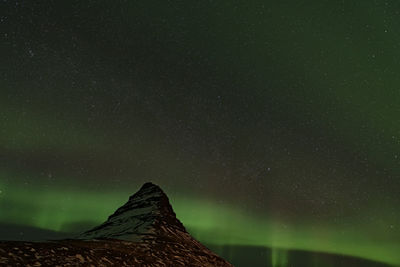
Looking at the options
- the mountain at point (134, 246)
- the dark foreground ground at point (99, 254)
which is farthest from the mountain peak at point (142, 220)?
the dark foreground ground at point (99, 254)

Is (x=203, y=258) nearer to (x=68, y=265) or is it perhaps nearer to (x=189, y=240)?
(x=189, y=240)

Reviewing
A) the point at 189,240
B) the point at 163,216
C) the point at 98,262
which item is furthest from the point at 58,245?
the point at 163,216

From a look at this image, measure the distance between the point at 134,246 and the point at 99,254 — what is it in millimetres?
3053

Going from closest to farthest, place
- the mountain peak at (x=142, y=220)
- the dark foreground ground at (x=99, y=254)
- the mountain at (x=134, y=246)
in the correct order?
the dark foreground ground at (x=99, y=254)
the mountain at (x=134, y=246)
the mountain peak at (x=142, y=220)

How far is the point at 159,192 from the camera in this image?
2538cm

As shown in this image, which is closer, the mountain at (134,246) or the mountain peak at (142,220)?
the mountain at (134,246)

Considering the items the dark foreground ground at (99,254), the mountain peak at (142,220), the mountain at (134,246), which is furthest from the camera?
the mountain peak at (142,220)

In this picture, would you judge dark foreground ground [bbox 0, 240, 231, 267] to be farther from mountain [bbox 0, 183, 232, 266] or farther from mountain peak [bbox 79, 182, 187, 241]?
mountain peak [bbox 79, 182, 187, 241]

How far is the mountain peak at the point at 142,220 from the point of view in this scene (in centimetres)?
1727

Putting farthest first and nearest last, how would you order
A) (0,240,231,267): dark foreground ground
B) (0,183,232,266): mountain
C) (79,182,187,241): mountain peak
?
(79,182,187,241): mountain peak < (0,183,232,266): mountain < (0,240,231,267): dark foreground ground

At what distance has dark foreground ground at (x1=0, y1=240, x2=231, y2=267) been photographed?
8.52 metres

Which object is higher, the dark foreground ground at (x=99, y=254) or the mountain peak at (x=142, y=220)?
the mountain peak at (x=142, y=220)

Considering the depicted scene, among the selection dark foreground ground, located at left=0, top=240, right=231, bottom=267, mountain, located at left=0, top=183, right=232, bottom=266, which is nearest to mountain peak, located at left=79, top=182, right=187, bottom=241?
mountain, located at left=0, top=183, right=232, bottom=266

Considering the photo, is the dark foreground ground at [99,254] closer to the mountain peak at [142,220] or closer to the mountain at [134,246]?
the mountain at [134,246]
